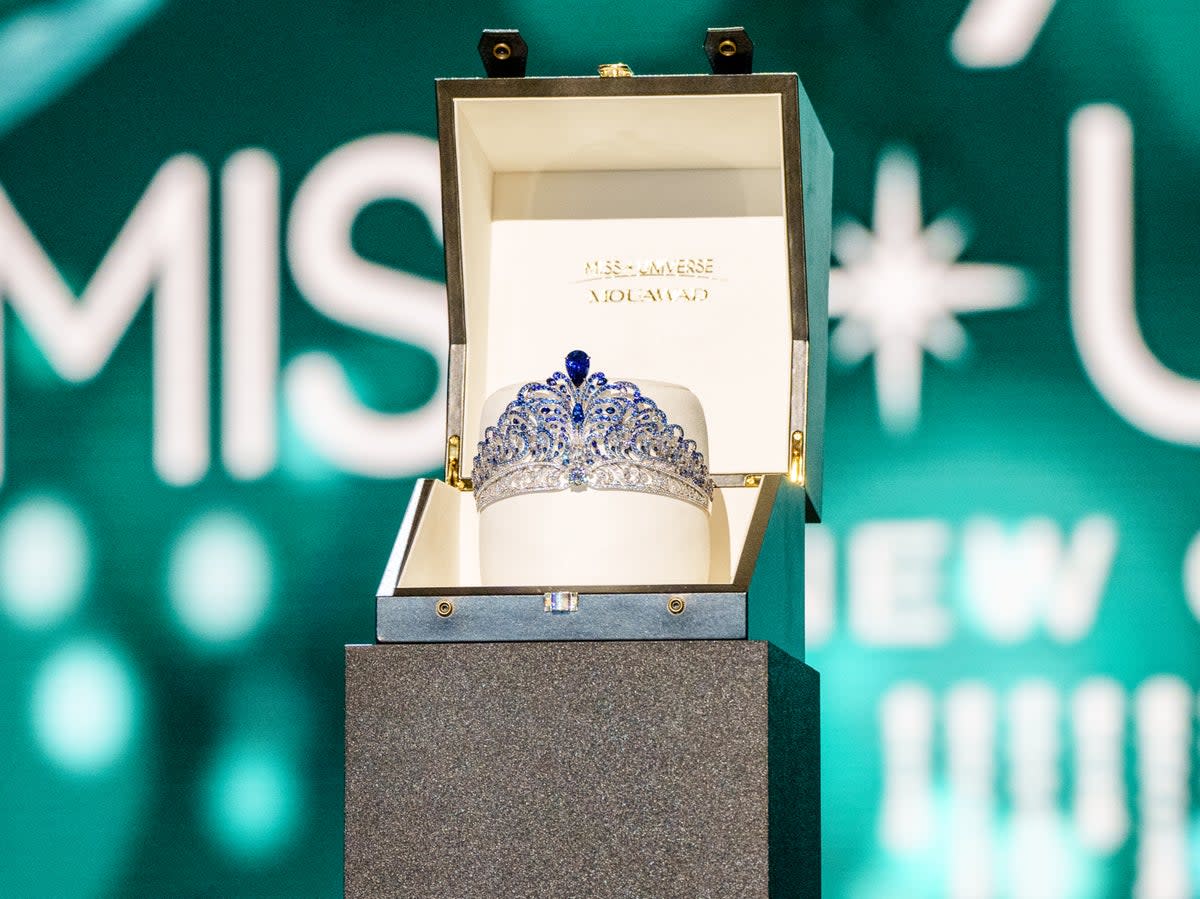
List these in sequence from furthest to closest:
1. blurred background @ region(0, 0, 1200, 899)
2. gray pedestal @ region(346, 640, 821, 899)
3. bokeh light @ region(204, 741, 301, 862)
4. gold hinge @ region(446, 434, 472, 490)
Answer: bokeh light @ region(204, 741, 301, 862) → blurred background @ region(0, 0, 1200, 899) → gold hinge @ region(446, 434, 472, 490) → gray pedestal @ region(346, 640, 821, 899)

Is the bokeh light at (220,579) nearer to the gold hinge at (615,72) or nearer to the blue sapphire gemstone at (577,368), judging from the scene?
the gold hinge at (615,72)

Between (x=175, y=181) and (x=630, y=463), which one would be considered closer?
(x=630, y=463)

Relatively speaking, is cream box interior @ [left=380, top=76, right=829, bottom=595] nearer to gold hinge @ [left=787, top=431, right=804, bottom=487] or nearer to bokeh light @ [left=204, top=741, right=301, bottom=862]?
gold hinge @ [left=787, top=431, right=804, bottom=487]

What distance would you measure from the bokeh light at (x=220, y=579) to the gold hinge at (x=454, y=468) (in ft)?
2.34

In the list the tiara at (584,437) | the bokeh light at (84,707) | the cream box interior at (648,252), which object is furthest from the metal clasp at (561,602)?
the bokeh light at (84,707)

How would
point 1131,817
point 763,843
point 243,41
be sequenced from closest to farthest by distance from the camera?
point 763,843, point 1131,817, point 243,41

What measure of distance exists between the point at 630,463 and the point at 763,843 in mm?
412

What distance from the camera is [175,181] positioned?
116 inches

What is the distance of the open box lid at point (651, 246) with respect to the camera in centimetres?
230

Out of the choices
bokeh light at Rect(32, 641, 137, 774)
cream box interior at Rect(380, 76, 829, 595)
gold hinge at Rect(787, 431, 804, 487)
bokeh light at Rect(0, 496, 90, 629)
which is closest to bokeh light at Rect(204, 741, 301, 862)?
bokeh light at Rect(32, 641, 137, 774)

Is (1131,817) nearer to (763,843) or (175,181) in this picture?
(763,843)

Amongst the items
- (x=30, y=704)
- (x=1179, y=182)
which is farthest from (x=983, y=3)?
(x=30, y=704)

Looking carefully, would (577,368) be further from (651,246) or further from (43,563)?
(43,563)

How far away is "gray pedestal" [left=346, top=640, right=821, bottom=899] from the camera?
5.76 ft
